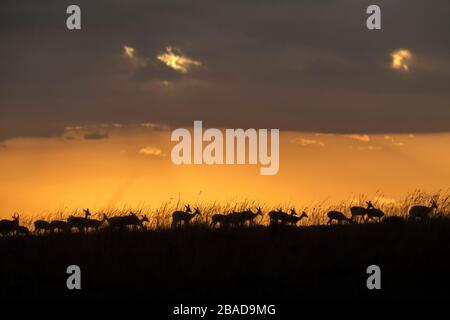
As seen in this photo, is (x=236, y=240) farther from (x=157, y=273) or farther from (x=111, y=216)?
(x=111, y=216)

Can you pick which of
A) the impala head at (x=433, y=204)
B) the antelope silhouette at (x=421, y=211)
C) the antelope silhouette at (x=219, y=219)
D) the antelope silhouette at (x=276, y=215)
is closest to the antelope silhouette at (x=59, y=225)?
the antelope silhouette at (x=219, y=219)

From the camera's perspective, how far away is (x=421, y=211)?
76.8 feet

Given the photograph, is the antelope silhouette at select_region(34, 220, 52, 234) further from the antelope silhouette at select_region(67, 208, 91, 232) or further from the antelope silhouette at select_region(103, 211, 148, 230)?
the antelope silhouette at select_region(103, 211, 148, 230)

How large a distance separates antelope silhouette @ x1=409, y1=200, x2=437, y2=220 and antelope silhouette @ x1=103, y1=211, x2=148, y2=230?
727cm

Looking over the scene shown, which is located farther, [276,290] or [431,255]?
[431,255]

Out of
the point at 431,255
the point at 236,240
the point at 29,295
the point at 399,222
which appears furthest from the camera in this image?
the point at 399,222

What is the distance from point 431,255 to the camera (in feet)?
60.4

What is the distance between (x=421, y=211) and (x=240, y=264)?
24.3ft

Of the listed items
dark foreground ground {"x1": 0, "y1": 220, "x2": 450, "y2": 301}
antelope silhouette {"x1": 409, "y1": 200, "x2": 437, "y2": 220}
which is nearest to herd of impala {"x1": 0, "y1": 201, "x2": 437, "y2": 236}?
antelope silhouette {"x1": 409, "y1": 200, "x2": 437, "y2": 220}

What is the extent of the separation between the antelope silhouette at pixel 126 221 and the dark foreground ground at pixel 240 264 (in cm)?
227

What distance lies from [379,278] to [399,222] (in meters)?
5.41

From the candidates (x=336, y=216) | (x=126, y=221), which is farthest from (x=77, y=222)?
(x=336, y=216)
